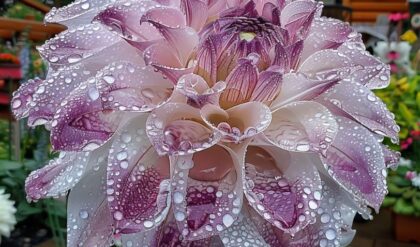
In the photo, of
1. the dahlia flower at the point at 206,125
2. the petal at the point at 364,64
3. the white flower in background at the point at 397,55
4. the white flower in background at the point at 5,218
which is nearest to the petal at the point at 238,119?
the dahlia flower at the point at 206,125

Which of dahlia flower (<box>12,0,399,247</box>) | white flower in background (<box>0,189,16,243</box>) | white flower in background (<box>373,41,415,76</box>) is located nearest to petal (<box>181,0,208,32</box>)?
dahlia flower (<box>12,0,399,247</box>)

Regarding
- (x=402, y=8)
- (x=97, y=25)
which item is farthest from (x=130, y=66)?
(x=402, y=8)

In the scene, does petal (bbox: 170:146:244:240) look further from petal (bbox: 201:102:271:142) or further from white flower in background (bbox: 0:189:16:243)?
white flower in background (bbox: 0:189:16:243)

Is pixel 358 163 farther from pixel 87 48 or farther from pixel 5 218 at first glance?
pixel 5 218

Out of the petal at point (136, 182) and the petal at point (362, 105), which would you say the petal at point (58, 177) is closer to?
the petal at point (136, 182)

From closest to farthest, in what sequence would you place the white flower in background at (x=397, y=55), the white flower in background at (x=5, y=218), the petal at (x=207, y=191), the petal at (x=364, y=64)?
the petal at (x=207, y=191) → the petal at (x=364, y=64) → the white flower in background at (x=5, y=218) → the white flower in background at (x=397, y=55)

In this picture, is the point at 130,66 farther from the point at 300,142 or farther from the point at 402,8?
the point at 402,8
